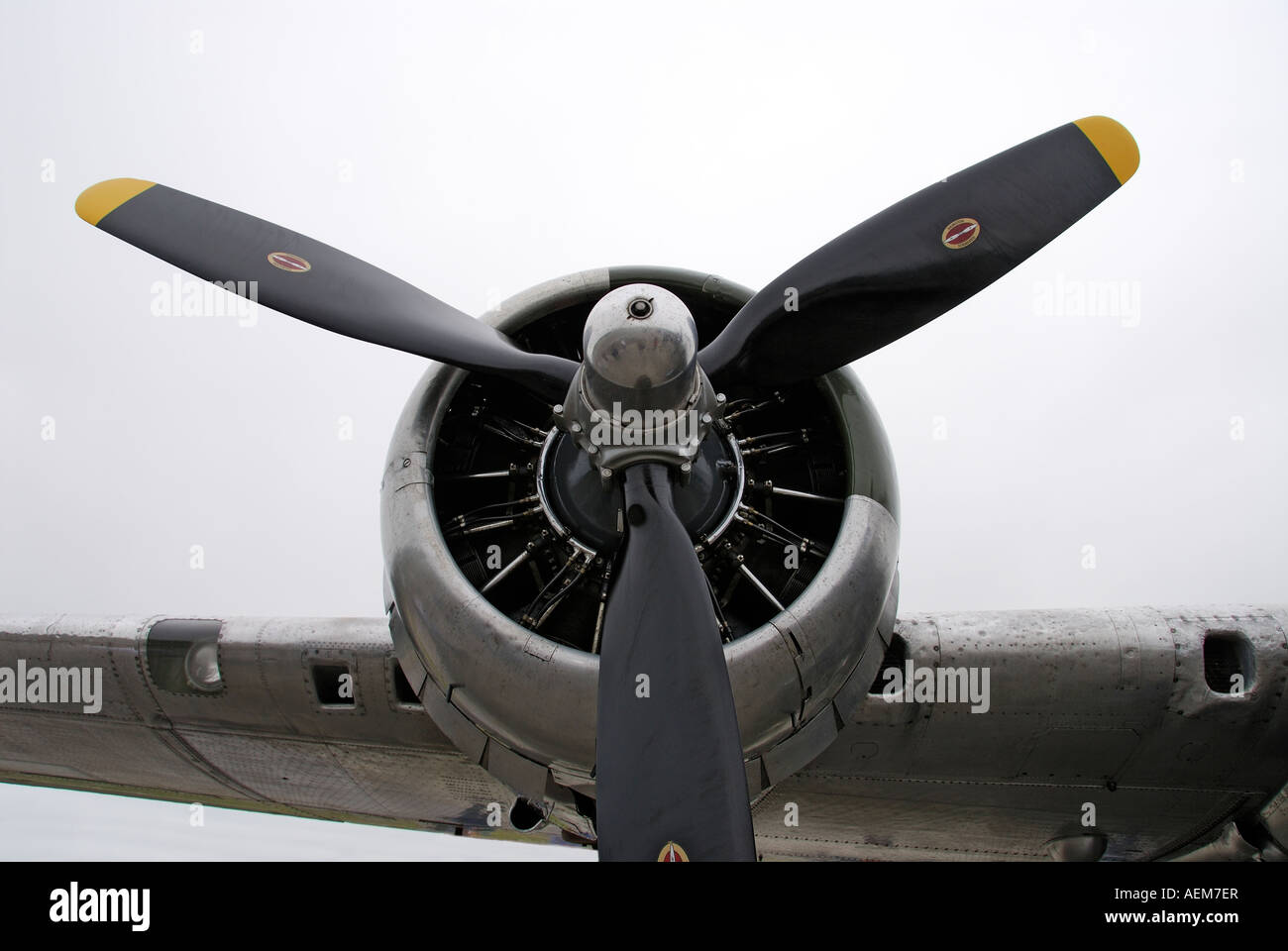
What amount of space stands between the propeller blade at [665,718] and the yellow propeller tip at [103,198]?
347cm

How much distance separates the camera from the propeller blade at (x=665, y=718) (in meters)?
3.22

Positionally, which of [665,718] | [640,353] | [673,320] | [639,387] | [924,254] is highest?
[924,254]

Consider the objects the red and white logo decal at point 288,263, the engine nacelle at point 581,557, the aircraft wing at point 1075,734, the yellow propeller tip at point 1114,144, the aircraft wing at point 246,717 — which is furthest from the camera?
the aircraft wing at point 246,717

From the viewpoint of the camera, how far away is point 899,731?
210 inches

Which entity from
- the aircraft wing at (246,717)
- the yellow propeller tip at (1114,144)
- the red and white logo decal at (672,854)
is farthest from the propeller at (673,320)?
the aircraft wing at (246,717)

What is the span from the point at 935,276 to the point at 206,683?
16.4 ft

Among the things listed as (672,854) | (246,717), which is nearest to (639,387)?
(672,854)

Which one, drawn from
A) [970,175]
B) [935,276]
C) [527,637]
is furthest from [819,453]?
[527,637]

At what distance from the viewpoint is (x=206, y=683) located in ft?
18.5

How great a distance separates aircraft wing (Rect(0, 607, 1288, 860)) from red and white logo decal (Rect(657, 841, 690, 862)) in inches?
49.5

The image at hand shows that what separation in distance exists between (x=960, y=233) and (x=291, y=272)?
3.54 m

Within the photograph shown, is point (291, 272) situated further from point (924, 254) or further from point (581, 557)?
point (924, 254)

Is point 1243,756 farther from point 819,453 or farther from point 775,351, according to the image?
point 775,351

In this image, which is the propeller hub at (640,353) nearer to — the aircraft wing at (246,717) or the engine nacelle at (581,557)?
the engine nacelle at (581,557)
